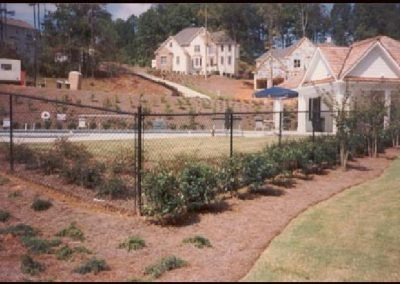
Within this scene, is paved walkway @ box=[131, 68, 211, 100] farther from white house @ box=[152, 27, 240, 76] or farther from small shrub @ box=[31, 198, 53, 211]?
small shrub @ box=[31, 198, 53, 211]

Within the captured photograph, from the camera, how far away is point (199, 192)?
9.14m

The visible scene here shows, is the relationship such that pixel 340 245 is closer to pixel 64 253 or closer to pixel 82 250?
pixel 82 250

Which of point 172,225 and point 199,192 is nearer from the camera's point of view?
point 172,225

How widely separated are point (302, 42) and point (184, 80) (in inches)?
677

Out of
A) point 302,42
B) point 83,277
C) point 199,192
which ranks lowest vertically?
point 83,277

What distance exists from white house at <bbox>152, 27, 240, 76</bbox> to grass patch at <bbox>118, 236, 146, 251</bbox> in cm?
6929

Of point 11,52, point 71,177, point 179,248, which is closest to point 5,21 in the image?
point 11,52

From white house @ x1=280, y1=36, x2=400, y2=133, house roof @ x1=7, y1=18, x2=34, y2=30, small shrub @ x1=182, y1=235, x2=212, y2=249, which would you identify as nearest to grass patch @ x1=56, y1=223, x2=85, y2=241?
small shrub @ x1=182, y1=235, x2=212, y2=249

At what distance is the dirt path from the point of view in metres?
6.26

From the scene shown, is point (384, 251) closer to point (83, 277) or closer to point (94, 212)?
point (83, 277)

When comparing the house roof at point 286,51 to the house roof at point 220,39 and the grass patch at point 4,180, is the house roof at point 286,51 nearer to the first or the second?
the house roof at point 220,39

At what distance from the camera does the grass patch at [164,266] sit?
6.18 m

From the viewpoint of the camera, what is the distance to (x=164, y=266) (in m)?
6.30

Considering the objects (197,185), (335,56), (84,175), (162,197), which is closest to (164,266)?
(162,197)
